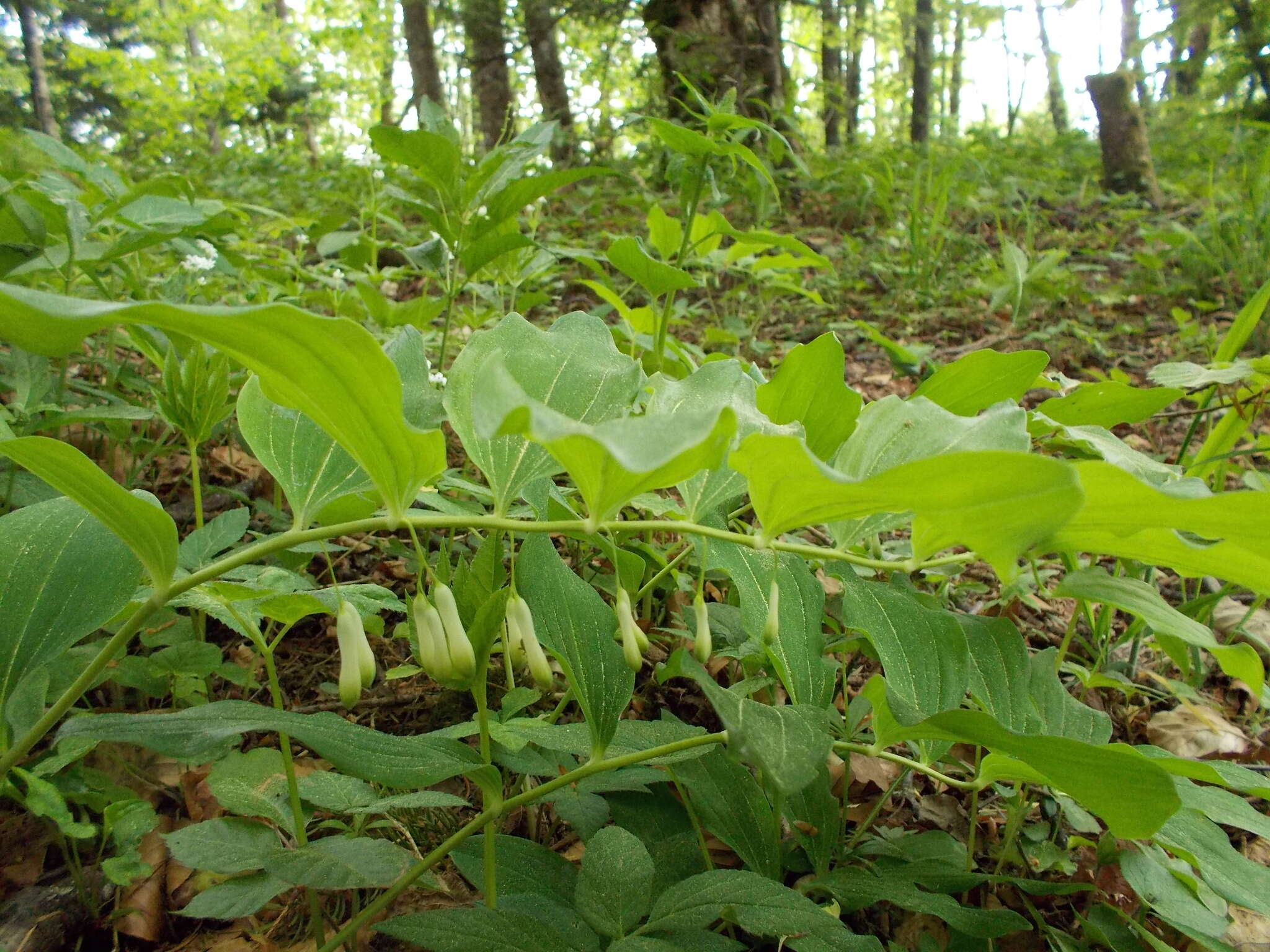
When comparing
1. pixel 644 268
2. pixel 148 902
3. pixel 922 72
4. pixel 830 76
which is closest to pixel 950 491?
pixel 644 268

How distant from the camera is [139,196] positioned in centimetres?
202

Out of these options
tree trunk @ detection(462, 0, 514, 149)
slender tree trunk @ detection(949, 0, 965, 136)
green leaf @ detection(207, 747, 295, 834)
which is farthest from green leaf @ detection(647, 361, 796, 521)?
slender tree trunk @ detection(949, 0, 965, 136)

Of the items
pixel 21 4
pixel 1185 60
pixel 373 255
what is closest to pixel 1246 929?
pixel 373 255

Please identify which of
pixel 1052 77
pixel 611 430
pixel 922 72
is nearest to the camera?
pixel 611 430

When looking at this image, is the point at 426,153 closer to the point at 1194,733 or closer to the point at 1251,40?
the point at 1194,733

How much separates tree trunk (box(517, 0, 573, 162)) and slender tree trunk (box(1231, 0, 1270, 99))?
18.0ft

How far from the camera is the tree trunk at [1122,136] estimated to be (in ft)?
24.8

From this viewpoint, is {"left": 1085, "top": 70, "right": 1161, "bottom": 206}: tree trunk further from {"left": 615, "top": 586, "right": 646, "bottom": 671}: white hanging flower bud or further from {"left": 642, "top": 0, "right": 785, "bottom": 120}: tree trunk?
{"left": 615, "top": 586, "right": 646, "bottom": 671}: white hanging flower bud

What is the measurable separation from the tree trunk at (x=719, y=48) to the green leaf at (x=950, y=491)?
22.4ft

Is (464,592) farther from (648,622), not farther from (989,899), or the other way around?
(989,899)

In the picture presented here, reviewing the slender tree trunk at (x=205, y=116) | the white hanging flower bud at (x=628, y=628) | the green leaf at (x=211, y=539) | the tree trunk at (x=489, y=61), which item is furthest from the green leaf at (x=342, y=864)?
the slender tree trunk at (x=205, y=116)

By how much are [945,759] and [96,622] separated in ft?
3.98

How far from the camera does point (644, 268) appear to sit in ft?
5.91

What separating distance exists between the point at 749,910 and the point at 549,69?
28.9ft
